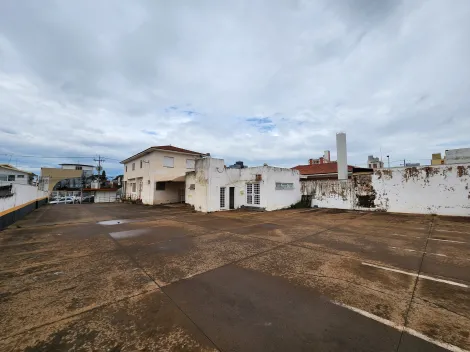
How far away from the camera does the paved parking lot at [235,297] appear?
2.40 m

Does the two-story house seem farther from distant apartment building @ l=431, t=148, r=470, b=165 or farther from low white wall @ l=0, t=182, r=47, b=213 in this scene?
distant apartment building @ l=431, t=148, r=470, b=165

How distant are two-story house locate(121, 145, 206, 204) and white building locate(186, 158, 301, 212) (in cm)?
543

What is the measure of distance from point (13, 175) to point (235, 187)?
3253 cm

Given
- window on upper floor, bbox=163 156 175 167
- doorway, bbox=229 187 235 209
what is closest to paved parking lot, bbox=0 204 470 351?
doorway, bbox=229 187 235 209

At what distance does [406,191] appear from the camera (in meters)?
14.7

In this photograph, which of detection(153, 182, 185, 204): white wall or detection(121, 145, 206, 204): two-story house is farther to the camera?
detection(153, 182, 185, 204): white wall

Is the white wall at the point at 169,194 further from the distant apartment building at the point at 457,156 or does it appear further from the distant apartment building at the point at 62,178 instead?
the distant apartment building at the point at 62,178

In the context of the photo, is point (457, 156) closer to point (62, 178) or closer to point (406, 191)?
point (406, 191)

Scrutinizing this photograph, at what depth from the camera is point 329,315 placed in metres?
2.86

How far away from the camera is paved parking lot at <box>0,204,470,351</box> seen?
7.88 ft

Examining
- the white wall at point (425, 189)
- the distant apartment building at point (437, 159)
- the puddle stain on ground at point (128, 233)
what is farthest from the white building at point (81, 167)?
the distant apartment building at point (437, 159)

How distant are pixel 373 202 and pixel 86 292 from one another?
18314mm

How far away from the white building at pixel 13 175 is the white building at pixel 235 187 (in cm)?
2549

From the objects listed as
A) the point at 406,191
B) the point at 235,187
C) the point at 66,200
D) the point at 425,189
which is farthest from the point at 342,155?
the point at 66,200
